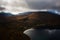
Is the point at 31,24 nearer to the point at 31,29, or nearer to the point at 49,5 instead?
the point at 31,29

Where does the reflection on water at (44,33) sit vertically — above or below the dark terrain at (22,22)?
below

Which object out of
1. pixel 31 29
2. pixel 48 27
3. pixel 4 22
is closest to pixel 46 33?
pixel 48 27

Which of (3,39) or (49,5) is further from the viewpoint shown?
(3,39)

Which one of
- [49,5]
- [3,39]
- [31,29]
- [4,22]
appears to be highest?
[49,5]

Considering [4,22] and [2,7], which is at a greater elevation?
[2,7]

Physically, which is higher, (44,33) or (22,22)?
(22,22)

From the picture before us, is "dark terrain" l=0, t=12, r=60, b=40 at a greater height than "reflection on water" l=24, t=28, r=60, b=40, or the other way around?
"dark terrain" l=0, t=12, r=60, b=40
